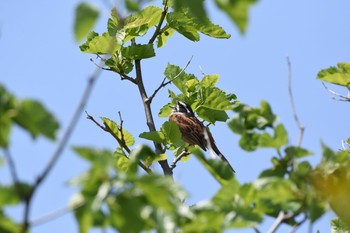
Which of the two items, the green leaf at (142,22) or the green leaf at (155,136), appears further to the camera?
the green leaf at (142,22)

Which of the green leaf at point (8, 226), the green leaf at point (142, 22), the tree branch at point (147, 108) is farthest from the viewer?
the green leaf at point (142, 22)

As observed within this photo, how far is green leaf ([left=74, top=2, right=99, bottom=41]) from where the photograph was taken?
192 cm

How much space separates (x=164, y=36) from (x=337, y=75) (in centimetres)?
261

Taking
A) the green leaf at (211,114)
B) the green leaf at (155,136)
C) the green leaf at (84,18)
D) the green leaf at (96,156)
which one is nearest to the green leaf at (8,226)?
the green leaf at (96,156)

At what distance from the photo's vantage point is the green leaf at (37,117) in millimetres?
1930

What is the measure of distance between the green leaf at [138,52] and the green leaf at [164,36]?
33 cm

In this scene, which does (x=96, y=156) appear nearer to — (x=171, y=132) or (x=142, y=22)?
(x=171, y=132)

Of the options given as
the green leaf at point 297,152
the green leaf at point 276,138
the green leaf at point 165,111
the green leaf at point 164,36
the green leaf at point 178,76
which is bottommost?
the green leaf at point 297,152

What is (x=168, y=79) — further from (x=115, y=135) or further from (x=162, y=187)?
(x=162, y=187)

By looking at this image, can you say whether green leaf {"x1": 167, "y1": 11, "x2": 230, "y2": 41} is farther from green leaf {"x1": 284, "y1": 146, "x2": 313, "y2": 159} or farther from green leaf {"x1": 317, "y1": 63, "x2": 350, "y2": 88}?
green leaf {"x1": 284, "y1": 146, "x2": 313, "y2": 159}

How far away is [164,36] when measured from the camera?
628 cm

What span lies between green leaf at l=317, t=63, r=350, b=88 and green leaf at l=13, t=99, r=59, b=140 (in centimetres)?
232

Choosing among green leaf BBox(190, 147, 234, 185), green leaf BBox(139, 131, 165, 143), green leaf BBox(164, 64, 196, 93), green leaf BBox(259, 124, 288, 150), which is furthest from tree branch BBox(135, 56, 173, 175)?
green leaf BBox(259, 124, 288, 150)

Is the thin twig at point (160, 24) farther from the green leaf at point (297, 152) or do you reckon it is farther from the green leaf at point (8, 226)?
the green leaf at point (8, 226)
